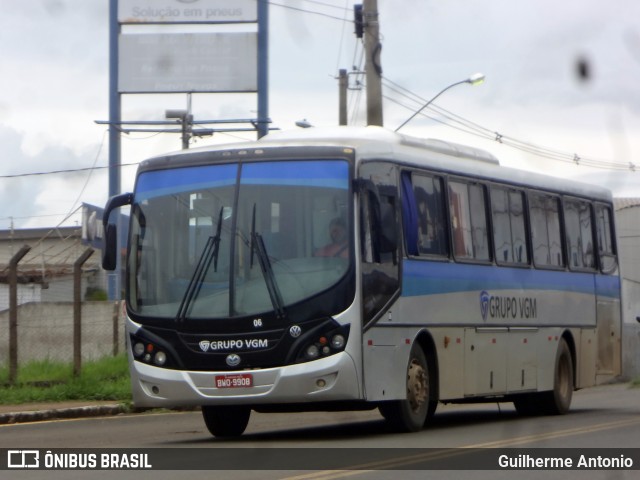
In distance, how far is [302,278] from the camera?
527 inches

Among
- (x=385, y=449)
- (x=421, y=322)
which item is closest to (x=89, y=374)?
(x=421, y=322)

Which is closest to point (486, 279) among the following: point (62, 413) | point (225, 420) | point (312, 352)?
point (225, 420)

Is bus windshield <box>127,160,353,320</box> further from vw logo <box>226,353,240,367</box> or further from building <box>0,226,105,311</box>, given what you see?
building <box>0,226,105,311</box>

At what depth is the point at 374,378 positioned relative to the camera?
535 inches

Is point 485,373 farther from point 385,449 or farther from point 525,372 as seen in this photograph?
point 385,449

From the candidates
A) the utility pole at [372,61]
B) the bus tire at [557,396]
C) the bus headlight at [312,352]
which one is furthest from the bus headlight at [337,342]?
the utility pole at [372,61]

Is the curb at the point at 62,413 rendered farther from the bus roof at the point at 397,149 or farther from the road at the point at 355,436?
the bus roof at the point at 397,149

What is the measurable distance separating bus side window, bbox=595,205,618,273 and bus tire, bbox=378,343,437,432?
21.9 feet

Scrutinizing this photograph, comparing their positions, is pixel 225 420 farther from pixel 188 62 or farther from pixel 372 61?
pixel 188 62

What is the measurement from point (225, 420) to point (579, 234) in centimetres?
738

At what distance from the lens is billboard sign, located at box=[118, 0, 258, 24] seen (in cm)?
3984

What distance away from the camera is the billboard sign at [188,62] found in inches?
1574

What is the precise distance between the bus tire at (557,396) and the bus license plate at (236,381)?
6516mm

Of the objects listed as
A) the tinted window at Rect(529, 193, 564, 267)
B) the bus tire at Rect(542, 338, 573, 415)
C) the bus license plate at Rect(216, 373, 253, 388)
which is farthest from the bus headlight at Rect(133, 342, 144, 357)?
the bus tire at Rect(542, 338, 573, 415)
